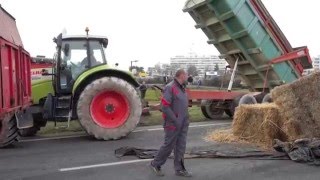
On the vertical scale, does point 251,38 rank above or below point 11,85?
above

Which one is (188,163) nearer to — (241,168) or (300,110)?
(241,168)

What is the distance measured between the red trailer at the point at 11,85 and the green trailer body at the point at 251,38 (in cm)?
522

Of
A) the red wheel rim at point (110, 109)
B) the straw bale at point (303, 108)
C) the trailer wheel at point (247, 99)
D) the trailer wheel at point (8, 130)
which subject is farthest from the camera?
the trailer wheel at point (247, 99)

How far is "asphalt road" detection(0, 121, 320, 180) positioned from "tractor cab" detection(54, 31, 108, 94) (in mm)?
1807

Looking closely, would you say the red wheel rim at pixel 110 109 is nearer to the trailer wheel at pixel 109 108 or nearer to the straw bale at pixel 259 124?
the trailer wheel at pixel 109 108

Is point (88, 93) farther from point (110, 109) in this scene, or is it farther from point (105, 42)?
point (105, 42)

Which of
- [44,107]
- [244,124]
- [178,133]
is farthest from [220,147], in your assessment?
[44,107]

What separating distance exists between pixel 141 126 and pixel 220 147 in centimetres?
436

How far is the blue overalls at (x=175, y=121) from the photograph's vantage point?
6965mm

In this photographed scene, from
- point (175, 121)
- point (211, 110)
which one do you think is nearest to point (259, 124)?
point (175, 121)

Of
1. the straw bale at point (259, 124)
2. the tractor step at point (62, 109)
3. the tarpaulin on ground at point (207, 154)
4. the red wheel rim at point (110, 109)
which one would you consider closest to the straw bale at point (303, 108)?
the straw bale at point (259, 124)

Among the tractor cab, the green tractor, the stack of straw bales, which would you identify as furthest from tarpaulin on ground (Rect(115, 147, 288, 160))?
the tractor cab

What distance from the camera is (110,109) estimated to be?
10977 mm

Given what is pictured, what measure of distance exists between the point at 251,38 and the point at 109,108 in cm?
441
